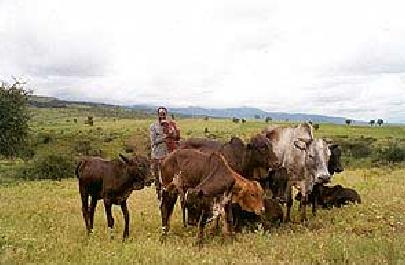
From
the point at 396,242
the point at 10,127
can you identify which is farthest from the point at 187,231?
the point at 10,127

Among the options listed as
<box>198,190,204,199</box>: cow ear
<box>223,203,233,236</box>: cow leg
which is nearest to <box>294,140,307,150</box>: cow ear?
<box>223,203,233,236</box>: cow leg

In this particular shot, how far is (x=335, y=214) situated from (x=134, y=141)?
186ft

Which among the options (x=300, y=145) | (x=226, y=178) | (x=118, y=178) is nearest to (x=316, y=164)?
(x=300, y=145)

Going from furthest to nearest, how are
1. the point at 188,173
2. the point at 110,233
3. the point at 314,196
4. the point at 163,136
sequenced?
the point at 314,196 < the point at 163,136 < the point at 110,233 < the point at 188,173

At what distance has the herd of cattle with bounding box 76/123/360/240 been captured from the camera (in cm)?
1345

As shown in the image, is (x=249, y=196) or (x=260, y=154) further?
(x=260, y=154)

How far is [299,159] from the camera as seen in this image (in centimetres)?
1599

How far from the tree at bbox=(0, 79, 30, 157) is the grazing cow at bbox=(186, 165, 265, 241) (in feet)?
131

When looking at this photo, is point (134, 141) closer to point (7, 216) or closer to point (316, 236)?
point (7, 216)

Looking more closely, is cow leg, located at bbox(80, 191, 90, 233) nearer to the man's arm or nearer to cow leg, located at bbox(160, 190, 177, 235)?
cow leg, located at bbox(160, 190, 177, 235)

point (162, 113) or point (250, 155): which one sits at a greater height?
point (162, 113)

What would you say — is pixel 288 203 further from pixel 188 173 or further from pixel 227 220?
pixel 188 173

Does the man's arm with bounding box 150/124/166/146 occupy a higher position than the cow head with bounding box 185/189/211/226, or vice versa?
the man's arm with bounding box 150/124/166/146

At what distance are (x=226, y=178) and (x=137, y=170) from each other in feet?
7.60
